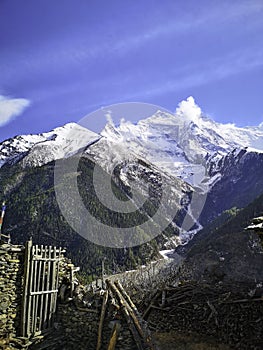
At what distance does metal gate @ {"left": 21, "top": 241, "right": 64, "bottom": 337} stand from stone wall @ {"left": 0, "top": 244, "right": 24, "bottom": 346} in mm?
198

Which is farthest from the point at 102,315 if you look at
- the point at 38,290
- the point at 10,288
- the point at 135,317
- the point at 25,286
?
the point at 10,288

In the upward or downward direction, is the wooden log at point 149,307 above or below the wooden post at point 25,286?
below

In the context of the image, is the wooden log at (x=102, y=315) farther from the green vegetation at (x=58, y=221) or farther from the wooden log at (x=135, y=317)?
the green vegetation at (x=58, y=221)

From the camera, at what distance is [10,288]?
36.6 ft

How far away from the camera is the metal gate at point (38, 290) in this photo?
11.3 meters

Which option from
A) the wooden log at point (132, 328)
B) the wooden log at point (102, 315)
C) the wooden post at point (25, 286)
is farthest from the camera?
the wooden post at point (25, 286)

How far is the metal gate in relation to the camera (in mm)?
11305

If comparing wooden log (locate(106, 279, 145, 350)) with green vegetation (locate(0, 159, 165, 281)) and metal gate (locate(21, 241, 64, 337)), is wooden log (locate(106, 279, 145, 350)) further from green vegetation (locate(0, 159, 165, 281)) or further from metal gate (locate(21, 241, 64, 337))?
green vegetation (locate(0, 159, 165, 281))

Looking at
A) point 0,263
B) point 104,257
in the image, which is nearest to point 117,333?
point 0,263

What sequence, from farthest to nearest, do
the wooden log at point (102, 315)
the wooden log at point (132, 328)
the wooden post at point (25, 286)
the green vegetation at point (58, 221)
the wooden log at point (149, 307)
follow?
1. the green vegetation at point (58, 221)
2. the wooden log at point (149, 307)
3. the wooden post at point (25, 286)
4. the wooden log at point (102, 315)
5. the wooden log at point (132, 328)

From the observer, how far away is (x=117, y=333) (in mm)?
10148

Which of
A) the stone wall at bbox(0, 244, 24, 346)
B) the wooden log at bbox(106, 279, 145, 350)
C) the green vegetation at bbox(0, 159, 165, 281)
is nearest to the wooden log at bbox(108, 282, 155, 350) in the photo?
the wooden log at bbox(106, 279, 145, 350)

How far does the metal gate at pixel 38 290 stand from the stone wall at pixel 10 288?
7.8 inches

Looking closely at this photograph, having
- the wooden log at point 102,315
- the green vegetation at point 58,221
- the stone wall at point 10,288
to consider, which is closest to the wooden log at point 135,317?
the wooden log at point 102,315
